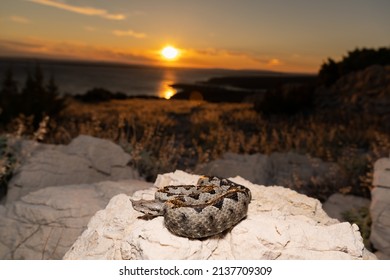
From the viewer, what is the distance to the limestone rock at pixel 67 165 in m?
6.49

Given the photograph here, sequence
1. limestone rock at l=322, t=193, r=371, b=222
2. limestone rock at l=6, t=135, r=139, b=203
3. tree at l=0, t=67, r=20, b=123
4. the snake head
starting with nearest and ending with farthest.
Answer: the snake head, limestone rock at l=6, t=135, r=139, b=203, limestone rock at l=322, t=193, r=371, b=222, tree at l=0, t=67, r=20, b=123

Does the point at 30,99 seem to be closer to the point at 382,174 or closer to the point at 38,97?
the point at 38,97

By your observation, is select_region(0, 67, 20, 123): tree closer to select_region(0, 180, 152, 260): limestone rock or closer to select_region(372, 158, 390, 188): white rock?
select_region(0, 180, 152, 260): limestone rock

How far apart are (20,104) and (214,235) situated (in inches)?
326

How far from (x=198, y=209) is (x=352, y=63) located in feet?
49.8

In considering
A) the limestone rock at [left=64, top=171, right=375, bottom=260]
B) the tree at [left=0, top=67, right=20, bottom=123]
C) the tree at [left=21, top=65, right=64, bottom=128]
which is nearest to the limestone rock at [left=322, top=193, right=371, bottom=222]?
the limestone rock at [left=64, top=171, right=375, bottom=260]

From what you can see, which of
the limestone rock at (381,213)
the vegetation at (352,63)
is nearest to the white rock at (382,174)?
the limestone rock at (381,213)

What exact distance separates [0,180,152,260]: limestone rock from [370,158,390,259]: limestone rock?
3634 millimetres

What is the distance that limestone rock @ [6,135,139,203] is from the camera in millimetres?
6488

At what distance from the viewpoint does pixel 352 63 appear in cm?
1695

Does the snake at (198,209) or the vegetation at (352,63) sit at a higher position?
the vegetation at (352,63)

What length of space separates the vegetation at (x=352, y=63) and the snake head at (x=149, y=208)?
13.5 meters

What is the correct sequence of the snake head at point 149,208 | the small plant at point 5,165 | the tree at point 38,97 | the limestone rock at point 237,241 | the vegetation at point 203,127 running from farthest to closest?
the tree at point 38,97, the vegetation at point 203,127, the small plant at point 5,165, the snake head at point 149,208, the limestone rock at point 237,241

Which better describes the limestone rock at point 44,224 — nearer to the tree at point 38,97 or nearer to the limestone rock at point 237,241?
the limestone rock at point 237,241
